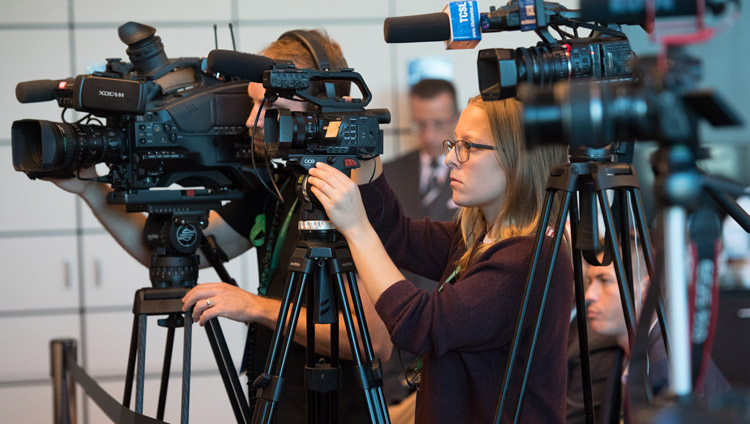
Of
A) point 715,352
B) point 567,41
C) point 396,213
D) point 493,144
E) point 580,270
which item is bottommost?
point 715,352

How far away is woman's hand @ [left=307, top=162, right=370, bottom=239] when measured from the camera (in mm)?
1446

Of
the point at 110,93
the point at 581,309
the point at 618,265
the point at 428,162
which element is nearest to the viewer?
the point at 618,265

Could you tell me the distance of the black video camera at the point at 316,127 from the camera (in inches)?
58.2

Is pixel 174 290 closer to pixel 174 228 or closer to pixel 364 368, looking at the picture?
pixel 174 228

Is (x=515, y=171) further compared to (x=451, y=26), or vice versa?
(x=515, y=171)

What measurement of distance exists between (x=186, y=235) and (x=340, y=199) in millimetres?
540

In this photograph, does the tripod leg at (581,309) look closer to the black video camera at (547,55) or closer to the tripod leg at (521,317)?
the tripod leg at (521,317)

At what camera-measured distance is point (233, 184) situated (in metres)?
1.94

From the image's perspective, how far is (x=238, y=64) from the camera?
4.90 ft

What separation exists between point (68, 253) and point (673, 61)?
3.36 meters

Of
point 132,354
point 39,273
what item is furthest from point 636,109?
point 39,273

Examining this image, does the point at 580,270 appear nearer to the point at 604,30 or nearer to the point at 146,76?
the point at 604,30

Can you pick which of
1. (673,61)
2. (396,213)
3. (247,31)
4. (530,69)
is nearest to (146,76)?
(396,213)

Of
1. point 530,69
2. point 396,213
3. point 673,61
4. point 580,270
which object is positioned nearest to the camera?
point 673,61
